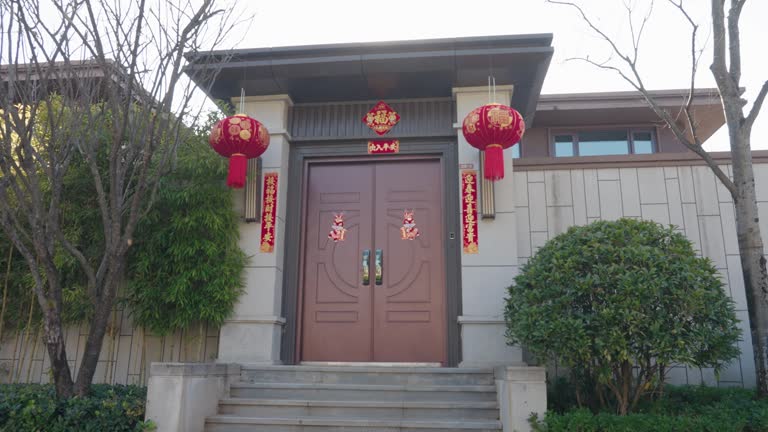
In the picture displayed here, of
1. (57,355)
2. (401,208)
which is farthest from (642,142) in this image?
(57,355)

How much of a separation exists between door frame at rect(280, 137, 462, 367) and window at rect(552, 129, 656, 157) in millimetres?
2858

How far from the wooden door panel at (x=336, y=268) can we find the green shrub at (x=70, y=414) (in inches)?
66.8

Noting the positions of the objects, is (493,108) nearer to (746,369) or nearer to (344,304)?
(344,304)

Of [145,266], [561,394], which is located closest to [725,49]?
[561,394]

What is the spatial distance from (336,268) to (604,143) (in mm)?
4237

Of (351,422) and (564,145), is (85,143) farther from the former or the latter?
(564,145)

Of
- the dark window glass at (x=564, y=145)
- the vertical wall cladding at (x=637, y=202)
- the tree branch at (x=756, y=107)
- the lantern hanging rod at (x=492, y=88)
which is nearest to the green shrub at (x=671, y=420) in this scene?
the vertical wall cladding at (x=637, y=202)

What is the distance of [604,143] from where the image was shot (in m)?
7.80

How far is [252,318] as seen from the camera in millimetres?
5184

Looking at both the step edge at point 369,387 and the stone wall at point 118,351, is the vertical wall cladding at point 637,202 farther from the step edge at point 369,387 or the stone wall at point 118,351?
the stone wall at point 118,351

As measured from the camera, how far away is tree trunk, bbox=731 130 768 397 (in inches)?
163

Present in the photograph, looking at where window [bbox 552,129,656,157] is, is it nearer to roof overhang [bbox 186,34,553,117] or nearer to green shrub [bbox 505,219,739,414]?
roof overhang [bbox 186,34,553,117]

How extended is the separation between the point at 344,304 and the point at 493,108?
2.17m

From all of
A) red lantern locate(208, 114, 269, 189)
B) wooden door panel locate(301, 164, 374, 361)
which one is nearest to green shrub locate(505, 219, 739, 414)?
wooden door panel locate(301, 164, 374, 361)
